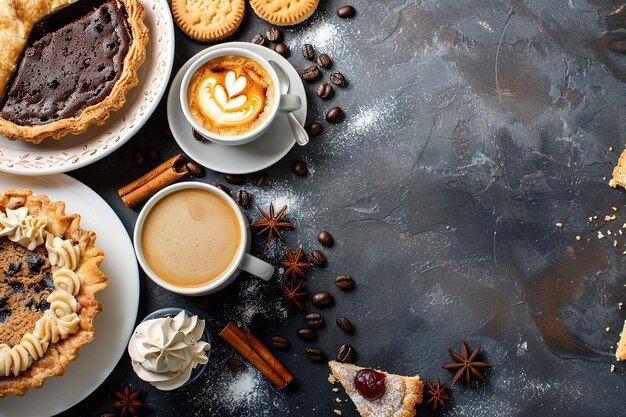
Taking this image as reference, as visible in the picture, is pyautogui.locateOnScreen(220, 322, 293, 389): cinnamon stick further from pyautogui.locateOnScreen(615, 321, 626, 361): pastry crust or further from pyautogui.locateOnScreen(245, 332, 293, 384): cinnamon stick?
pyautogui.locateOnScreen(615, 321, 626, 361): pastry crust

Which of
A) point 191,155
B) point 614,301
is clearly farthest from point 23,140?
point 614,301

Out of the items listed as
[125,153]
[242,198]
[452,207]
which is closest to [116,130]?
[125,153]

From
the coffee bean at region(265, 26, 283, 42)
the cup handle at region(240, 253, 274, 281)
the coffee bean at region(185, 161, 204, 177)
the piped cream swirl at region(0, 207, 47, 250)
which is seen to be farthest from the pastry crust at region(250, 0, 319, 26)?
the piped cream swirl at region(0, 207, 47, 250)

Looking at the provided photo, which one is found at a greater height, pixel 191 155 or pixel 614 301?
pixel 191 155

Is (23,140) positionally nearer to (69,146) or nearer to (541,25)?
(69,146)

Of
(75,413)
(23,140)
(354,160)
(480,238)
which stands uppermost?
(23,140)
